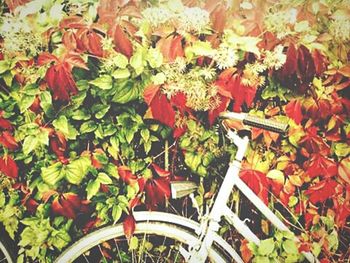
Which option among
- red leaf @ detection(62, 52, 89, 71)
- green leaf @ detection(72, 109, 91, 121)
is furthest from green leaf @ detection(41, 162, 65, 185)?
red leaf @ detection(62, 52, 89, 71)

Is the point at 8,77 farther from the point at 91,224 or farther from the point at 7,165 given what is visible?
the point at 91,224

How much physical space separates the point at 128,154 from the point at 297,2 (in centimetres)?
108

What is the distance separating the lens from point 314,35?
6.29 ft

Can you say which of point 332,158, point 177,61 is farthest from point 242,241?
point 177,61

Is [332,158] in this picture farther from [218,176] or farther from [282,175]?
[218,176]

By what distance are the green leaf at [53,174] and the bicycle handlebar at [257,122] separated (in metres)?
0.82

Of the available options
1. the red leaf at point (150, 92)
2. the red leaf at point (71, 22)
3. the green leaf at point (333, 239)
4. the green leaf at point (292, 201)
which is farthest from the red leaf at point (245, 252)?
the red leaf at point (71, 22)

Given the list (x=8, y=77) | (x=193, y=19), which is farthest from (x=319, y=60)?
(x=8, y=77)

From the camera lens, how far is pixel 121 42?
1805 millimetres

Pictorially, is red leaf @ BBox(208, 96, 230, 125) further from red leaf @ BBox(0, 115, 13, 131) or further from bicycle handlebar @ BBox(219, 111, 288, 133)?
red leaf @ BBox(0, 115, 13, 131)

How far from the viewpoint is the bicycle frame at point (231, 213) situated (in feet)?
6.46

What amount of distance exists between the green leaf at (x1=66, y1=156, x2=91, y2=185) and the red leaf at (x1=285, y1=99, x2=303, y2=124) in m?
1.02

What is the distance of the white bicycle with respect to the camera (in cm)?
199

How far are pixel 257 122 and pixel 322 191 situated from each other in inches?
22.3
